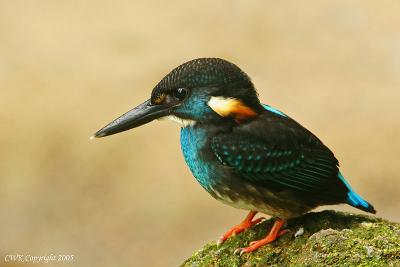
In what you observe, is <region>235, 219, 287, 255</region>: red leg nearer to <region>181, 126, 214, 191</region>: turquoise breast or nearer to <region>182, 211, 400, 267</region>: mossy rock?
<region>182, 211, 400, 267</region>: mossy rock

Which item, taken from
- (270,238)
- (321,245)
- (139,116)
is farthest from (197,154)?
(321,245)

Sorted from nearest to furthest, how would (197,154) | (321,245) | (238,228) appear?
(321,245) → (197,154) → (238,228)

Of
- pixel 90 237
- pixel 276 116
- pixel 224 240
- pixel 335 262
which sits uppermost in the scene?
pixel 90 237

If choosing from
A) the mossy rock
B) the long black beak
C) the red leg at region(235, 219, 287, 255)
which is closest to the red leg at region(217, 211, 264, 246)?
the mossy rock

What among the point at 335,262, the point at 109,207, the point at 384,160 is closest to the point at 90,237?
the point at 109,207

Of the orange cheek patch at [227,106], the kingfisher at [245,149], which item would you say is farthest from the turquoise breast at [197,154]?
the orange cheek patch at [227,106]

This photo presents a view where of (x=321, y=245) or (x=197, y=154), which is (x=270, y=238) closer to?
(x=321, y=245)

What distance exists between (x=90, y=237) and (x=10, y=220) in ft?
3.29

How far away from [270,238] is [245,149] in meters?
0.50

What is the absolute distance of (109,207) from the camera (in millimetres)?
10180

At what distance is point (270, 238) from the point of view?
479 cm

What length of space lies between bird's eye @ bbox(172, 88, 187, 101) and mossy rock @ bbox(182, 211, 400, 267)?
85 centimetres

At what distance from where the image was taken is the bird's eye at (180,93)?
194 inches

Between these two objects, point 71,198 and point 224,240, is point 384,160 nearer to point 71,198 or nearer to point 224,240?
point 71,198
